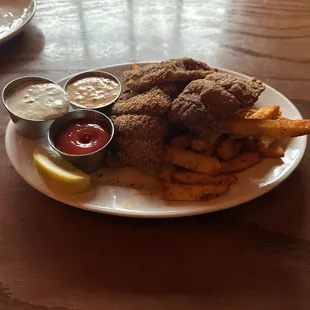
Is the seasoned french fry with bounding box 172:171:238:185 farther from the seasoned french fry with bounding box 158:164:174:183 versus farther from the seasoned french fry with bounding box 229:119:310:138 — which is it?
the seasoned french fry with bounding box 229:119:310:138

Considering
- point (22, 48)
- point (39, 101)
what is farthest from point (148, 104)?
point (22, 48)

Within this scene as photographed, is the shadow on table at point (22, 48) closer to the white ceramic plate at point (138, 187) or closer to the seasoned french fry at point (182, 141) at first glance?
the white ceramic plate at point (138, 187)

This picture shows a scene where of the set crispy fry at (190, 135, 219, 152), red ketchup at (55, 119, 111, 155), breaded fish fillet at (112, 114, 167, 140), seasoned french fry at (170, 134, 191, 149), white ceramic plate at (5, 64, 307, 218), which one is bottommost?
white ceramic plate at (5, 64, 307, 218)

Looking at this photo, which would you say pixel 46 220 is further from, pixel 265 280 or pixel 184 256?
pixel 265 280

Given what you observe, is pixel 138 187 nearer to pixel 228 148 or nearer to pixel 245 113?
pixel 228 148

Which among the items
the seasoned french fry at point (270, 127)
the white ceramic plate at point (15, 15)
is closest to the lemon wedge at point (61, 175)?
the seasoned french fry at point (270, 127)

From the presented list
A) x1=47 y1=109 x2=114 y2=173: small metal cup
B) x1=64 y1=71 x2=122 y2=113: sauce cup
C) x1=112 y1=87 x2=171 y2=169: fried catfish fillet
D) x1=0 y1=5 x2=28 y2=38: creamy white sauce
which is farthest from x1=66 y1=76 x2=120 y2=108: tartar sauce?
x1=0 y1=5 x2=28 y2=38: creamy white sauce
